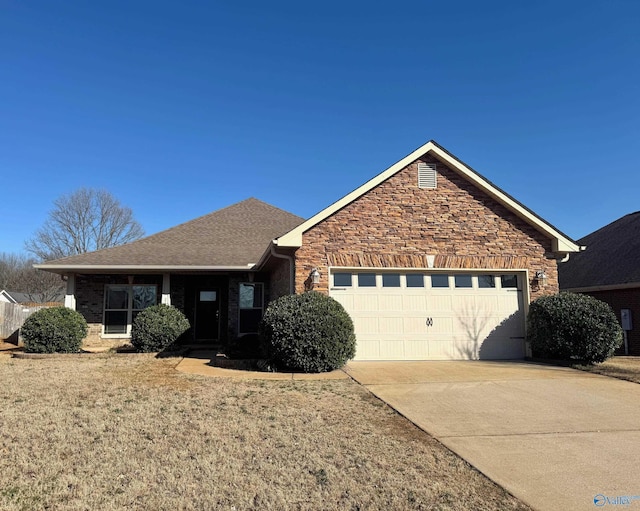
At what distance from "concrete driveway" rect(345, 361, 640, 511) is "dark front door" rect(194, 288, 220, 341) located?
7968 millimetres

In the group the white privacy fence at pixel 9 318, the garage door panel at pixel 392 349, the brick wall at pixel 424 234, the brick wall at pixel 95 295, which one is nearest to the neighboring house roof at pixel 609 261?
the brick wall at pixel 424 234

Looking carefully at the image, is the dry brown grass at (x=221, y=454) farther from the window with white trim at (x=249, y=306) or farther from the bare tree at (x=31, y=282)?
the bare tree at (x=31, y=282)

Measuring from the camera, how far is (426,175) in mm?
12383

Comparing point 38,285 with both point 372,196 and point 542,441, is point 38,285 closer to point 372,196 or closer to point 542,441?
point 372,196

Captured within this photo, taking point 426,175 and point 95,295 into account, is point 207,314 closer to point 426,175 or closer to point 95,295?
point 95,295

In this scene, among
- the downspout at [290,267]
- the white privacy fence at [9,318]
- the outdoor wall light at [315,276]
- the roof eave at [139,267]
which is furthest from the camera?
the white privacy fence at [9,318]

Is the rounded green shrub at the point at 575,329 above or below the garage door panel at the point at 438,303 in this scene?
below

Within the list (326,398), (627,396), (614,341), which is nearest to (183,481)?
(326,398)

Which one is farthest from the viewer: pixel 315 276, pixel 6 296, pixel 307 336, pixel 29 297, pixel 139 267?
pixel 29 297

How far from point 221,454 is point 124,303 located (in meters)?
13.0

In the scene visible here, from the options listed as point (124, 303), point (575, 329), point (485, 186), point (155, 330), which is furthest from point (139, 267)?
point (575, 329)

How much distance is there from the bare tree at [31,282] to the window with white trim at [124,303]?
97.6 ft

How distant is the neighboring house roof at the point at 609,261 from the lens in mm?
16719

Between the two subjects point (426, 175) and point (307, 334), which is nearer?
point (307, 334)
